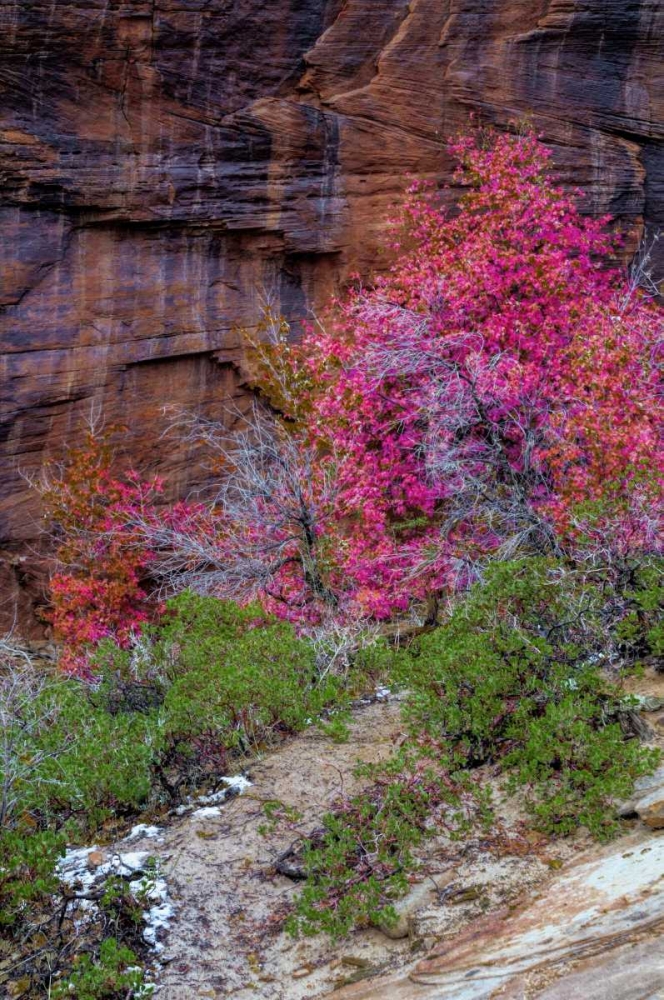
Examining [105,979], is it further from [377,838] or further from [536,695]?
[536,695]

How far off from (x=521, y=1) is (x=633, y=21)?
161cm

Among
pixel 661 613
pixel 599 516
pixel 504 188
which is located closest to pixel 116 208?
pixel 504 188

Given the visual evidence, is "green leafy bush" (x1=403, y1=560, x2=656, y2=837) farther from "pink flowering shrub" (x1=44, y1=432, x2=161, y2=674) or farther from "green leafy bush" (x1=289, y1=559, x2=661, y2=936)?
"pink flowering shrub" (x1=44, y1=432, x2=161, y2=674)

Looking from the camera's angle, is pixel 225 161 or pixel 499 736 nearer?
pixel 499 736

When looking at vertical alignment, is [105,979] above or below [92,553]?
above

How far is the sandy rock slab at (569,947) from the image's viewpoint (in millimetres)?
3463

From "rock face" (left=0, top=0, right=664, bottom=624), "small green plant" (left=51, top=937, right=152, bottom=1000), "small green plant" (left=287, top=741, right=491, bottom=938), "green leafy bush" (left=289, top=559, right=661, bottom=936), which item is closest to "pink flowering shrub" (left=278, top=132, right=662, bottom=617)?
"rock face" (left=0, top=0, right=664, bottom=624)

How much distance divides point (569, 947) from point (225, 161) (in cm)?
1148

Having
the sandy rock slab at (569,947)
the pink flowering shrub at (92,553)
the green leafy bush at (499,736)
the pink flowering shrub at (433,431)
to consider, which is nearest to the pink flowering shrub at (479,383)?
the pink flowering shrub at (433,431)

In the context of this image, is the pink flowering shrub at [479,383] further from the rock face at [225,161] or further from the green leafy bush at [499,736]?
the green leafy bush at [499,736]

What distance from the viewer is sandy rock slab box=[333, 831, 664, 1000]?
11.4ft

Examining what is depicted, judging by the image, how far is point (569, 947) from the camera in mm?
3730

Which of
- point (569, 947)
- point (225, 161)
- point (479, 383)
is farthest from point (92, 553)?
point (569, 947)

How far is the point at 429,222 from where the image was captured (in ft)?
41.7
